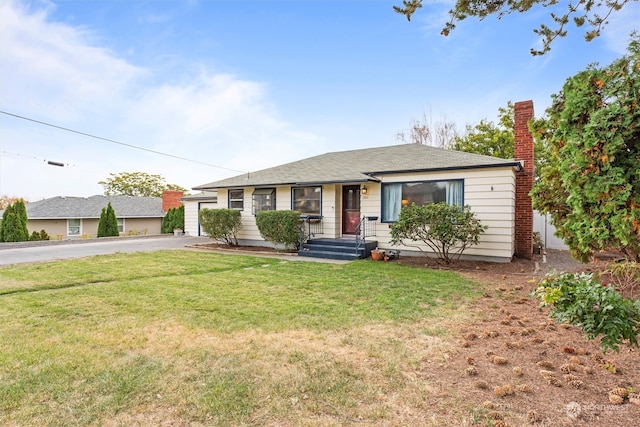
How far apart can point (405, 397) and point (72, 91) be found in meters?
16.9

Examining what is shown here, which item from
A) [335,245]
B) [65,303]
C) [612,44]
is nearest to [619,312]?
[612,44]

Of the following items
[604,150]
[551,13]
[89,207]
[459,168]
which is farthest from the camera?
[89,207]

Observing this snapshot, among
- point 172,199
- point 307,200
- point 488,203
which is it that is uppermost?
point 172,199

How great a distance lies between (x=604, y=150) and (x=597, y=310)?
1.11 metres

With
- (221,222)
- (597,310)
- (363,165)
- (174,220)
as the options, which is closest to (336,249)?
(363,165)

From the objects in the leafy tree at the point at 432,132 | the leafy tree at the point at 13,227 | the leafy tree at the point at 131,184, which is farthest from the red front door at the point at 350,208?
the leafy tree at the point at 131,184

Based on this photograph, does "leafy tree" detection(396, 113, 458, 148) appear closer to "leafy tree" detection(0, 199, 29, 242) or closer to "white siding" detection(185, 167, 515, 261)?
"white siding" detection(185, 167, 515, 261)

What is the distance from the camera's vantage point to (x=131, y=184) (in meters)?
43.8

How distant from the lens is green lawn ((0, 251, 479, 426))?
2271 mm

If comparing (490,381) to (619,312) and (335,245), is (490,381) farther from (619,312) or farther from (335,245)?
(335,245)

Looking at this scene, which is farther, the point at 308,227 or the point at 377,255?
the point at 308,227

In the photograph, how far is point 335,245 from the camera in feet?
35.7

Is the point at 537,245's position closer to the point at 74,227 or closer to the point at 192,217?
the point at 192,217

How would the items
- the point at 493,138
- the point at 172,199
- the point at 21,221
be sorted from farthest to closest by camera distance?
the point at 172,199 → the point at 493,138 → the point at 21,221
